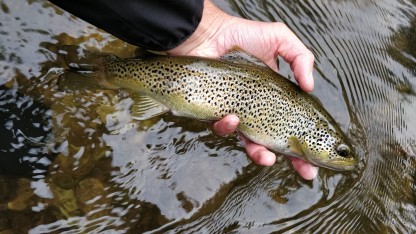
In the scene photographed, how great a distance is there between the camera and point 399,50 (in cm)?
536

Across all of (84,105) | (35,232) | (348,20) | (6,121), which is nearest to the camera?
(35,232)

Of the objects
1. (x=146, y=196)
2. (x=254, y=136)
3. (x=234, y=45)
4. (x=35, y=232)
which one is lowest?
(x=35, y=232)

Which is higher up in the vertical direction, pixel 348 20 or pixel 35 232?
pixel 348 20

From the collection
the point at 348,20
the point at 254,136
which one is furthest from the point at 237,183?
the point at 348,20

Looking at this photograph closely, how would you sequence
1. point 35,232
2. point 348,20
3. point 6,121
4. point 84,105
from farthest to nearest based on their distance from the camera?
1. point 348,20
2. point 84,105
3. point 6,121
4. point 35,232

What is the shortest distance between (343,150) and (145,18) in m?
1.69

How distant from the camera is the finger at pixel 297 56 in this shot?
3.48 meters

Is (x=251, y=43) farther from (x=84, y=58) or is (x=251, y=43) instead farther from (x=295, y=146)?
(x=84, y=58)

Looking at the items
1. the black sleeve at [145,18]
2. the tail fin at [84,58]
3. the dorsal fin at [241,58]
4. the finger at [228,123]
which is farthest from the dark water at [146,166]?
the black sleeve at [145,18]

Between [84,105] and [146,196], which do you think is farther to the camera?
[84,105]

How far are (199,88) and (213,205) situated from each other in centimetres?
97

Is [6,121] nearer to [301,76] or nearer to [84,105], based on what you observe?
[84,105]

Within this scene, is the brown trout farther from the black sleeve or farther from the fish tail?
the black sleeve

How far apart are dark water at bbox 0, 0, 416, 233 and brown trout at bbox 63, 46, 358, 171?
501mm
